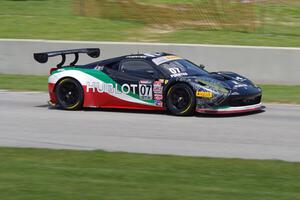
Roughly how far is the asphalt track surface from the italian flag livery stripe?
21 cm

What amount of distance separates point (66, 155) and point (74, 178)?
1770 mm

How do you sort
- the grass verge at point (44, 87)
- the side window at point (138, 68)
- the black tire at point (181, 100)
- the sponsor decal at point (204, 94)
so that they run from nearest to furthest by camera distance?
1. the sponsor decal at point (204, 94)
2. the black tire at point (181, 100)
3. the side window at point (138, 68)
4. the grass verge at point (44, 87)

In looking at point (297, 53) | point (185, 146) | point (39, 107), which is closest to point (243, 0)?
point (297, 53)

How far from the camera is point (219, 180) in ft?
26.2

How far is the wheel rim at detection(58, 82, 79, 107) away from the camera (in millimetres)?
15023

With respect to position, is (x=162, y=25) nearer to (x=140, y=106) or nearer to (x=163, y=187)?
(x=140, y=106)

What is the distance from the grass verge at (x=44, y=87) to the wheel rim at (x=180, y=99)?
10.3 feet

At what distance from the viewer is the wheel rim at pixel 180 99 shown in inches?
544

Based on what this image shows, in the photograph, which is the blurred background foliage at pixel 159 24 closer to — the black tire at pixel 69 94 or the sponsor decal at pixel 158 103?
the black tire at pixel 69 94

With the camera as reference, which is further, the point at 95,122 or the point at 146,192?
the point at 95,122

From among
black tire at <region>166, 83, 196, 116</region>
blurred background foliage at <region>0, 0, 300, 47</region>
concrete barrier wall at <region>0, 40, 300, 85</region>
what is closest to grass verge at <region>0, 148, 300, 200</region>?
black tire at <region>166, 83, 196, 116</region>

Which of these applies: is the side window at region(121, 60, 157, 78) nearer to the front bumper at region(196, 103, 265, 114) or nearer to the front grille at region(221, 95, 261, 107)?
the front bumper at region(196, 103, 265, 114)

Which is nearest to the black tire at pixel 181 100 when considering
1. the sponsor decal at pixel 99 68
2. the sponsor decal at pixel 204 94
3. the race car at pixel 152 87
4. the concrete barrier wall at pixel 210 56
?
the race car at pixel 152 87

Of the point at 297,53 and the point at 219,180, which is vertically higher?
the point at 297,53
